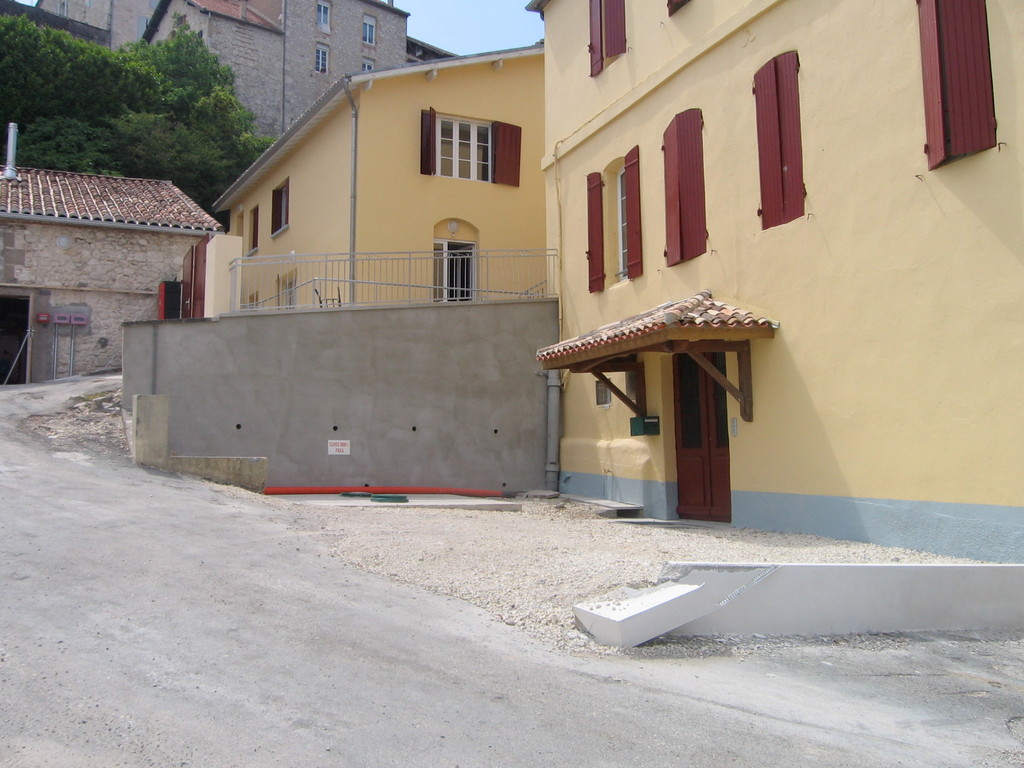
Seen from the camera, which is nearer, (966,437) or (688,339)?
(966,437)

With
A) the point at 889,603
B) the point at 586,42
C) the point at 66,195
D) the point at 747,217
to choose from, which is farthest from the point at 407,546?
the point at 66,195

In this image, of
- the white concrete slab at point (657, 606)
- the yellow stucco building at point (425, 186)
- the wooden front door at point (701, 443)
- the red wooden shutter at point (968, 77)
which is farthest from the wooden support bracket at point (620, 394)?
the white concrete slab at point (657, 606)

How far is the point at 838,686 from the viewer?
488cm

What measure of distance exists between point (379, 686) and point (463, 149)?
15070mm

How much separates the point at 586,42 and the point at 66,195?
15745mm

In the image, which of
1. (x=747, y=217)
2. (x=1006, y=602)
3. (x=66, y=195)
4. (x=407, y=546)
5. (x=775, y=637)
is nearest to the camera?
(x=775, y=637)

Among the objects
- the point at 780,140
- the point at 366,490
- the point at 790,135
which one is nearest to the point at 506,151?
the point at 366,490

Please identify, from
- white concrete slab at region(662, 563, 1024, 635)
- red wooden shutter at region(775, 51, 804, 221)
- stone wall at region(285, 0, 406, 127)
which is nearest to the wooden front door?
red wooden shutter at region(775, 51, 804, 221)

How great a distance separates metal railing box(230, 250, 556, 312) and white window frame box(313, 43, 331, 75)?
36.1 metres

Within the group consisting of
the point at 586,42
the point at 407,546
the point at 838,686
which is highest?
the point at 586,42

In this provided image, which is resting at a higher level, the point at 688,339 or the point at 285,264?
the point at 285,264

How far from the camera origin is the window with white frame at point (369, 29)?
165 feet

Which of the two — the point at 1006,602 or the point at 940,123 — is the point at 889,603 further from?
the point at 940,123

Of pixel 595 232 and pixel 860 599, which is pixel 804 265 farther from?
pixel 595 232
